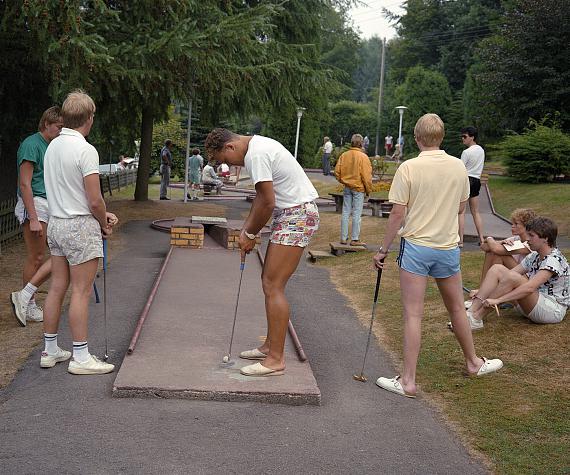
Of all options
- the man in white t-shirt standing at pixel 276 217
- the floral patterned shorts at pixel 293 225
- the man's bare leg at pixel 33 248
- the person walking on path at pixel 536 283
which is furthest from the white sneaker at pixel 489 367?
the man's bare leg at pixel 33 248

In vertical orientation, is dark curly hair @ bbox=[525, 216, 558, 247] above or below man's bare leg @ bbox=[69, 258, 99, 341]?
above

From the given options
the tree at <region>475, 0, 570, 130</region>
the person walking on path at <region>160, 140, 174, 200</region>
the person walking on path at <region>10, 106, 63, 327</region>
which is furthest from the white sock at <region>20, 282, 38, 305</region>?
the tree at <region>475, 0, 570, 130</region>

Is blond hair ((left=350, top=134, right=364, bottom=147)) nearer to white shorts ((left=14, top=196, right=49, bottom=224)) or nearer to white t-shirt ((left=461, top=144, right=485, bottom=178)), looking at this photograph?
white t-shirt ((left=461, top=144, right=485, bottom=178))

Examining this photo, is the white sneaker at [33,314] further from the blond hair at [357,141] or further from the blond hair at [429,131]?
the blond hair at [357,141]

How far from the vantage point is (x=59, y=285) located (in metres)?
5.65

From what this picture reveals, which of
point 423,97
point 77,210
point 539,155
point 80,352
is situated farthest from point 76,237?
point 423,97

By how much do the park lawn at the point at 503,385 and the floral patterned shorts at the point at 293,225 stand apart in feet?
4.05

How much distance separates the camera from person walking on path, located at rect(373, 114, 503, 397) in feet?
17.7

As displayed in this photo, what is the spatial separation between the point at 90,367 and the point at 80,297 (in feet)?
1.63

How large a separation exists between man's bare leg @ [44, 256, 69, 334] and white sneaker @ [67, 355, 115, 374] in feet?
1.15

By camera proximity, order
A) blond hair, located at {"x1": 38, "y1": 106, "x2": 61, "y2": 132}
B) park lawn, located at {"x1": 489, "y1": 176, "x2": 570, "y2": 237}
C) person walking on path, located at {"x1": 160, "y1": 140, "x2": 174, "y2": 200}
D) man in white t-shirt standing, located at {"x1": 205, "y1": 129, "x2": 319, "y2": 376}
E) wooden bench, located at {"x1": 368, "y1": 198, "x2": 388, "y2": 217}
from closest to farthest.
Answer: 1. man in white t-shirt standing, located at {"x1": 205, "y1": 129, "x2": 319, "y2": 376}
2. blond hair, located at {"x1": 38, "y1": 106, "x2": 61, "y2": 132}
3. park lawn, located at {"x1": 489, "y1": 176, "x2": 570, "y2": 237}
4. wooden bench, located at {"x1": 368, "y1": 198, "x2": 388, "y2": 217}
5. person walking on path, located at {"x1": 160, "y1": 140, "x2": 174, "y2": 200}

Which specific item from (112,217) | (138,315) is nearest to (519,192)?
(138,315)

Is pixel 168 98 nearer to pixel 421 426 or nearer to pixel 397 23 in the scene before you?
pixel 421 426

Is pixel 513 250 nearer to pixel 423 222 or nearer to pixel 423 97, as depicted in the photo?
pixel 423 222
